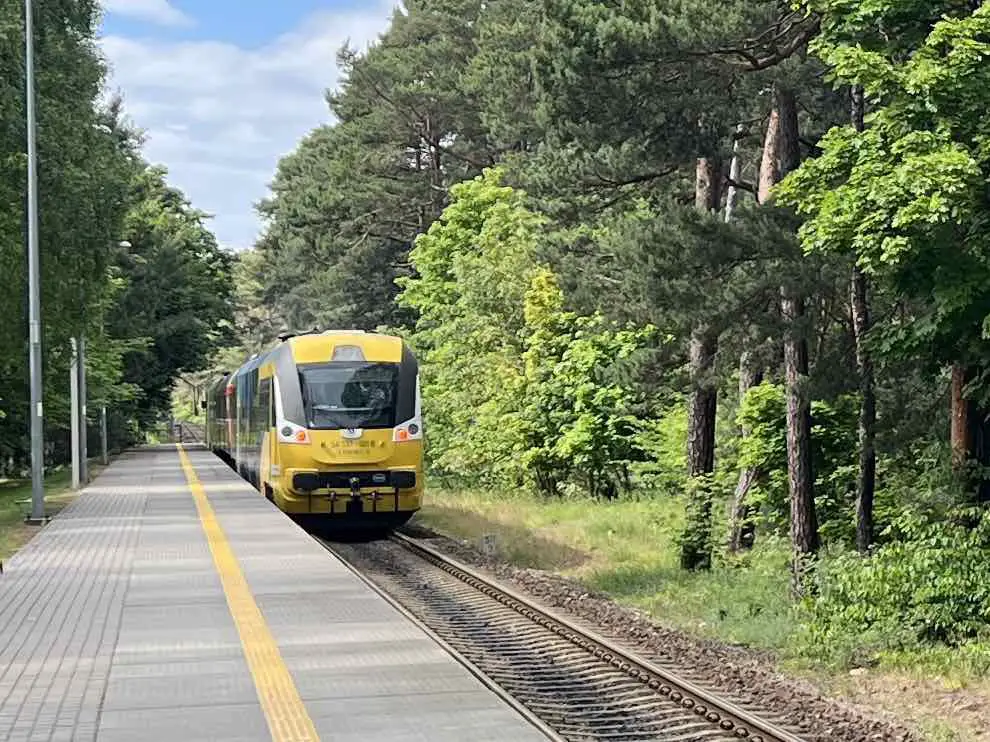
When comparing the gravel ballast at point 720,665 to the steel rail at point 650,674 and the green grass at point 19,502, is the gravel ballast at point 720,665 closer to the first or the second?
the steel rail at point 650,674

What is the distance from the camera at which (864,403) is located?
15.8m

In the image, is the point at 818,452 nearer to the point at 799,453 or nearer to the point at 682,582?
the point at 799,453

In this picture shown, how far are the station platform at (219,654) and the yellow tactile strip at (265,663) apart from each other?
0.02 meters

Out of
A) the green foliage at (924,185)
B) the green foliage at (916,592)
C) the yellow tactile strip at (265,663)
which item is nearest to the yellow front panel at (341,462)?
the yellow tactile strip at (265,663)

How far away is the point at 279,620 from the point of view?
11.3 metres

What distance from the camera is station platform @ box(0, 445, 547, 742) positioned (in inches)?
301

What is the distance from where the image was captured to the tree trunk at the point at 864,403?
1530 centimetres

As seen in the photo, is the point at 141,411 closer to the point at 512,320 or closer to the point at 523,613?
the point at 512,320

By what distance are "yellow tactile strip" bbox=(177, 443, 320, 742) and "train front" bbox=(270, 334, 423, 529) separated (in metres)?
5.00

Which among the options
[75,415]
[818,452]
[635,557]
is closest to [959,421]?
[818,452]

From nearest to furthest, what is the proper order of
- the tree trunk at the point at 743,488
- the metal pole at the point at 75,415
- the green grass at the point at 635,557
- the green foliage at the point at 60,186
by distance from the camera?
the green grass at the point at 635,557 < the tree trunk at the point at 743,488 < the green foliage at the point at 60,186 < the metal pole at the point at 75,415

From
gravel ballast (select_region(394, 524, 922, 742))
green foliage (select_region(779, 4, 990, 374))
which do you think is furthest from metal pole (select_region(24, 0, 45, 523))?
green foliage (select_region(779, 4, 990, 374))

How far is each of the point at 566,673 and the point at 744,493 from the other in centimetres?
958

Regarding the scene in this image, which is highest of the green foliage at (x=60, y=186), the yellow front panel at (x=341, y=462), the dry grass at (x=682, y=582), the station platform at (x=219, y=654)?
the green foliage at (x=60, y=186)
